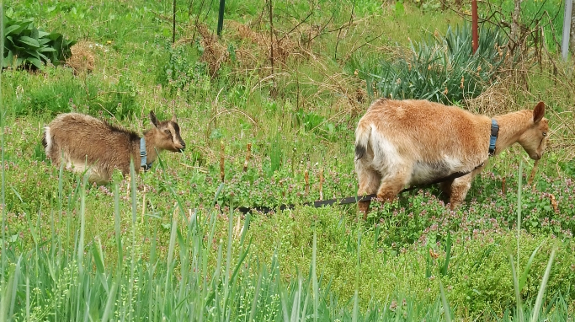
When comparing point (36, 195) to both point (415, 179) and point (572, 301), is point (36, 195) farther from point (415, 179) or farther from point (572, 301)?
point (572, 301)

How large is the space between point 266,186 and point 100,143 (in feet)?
6.24

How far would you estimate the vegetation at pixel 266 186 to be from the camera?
3.11 m

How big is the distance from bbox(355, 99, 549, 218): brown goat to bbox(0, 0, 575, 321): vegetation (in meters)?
0.22

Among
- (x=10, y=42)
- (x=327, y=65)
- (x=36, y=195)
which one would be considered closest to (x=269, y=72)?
(x=327, y=65)

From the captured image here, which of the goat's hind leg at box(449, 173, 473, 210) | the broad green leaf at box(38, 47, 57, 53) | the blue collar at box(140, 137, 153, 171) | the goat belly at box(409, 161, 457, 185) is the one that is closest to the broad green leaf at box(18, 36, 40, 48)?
the broad green leaf at box(38, 47, 57, 53)

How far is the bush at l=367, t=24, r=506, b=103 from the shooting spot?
9859mm

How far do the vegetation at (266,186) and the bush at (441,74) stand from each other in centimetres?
7

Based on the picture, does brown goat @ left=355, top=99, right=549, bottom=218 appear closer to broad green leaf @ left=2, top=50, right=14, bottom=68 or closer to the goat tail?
the goat tail

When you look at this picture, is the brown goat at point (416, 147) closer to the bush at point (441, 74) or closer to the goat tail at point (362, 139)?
the goat tail at point (362, 139)

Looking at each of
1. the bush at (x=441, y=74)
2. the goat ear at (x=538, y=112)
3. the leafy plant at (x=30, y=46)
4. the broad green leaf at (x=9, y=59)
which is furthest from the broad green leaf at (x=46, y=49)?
the goat ear at (x=538, y=112)

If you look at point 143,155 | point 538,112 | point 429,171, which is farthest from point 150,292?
point 538,112

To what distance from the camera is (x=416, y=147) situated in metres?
7.11

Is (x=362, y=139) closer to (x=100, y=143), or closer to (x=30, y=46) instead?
(x=100, y=143)

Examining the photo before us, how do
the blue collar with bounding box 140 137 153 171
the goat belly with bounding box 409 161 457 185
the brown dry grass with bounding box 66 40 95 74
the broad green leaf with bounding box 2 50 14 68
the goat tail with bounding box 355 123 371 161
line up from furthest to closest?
the brown dry grass with bounding box 66 40 95 74 < the broad green leaf with bounding box 2 50 14 68 < the blue collar with bounding box 140 137 153 171 < the goat belly with bounding box 409 161 457 185 < the goat tail with bounding box 355 123 371 161
